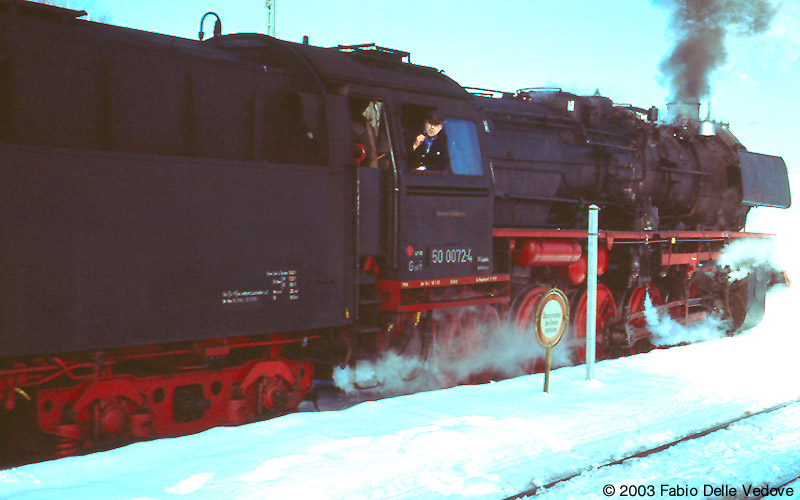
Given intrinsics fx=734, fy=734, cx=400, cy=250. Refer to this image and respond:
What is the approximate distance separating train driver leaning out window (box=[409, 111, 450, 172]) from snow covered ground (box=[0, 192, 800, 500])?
7.79ft

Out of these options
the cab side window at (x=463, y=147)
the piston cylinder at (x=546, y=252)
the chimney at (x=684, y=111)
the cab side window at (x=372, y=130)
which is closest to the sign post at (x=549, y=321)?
the piston cylinder at (x=546, y=252)

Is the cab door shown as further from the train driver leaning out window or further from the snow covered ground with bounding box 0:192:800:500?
the snow covered ground with bounding box 0:192:800:500

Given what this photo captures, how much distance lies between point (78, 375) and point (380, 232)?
2.98 m

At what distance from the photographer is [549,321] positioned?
8.08 meters

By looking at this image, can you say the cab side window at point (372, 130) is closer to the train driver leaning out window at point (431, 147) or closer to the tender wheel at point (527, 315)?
the train driver leaning out window at point (431, 147)

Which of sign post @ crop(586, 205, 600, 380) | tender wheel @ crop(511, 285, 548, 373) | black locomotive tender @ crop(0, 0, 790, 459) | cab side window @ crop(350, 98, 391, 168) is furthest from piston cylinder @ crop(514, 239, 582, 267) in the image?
cab side window @ crop(350, 98, 391, 168)

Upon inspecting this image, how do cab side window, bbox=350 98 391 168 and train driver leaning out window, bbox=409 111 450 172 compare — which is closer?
cab side window, bbox=350 98 391 168

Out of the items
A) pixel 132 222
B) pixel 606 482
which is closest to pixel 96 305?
pixel 132 222

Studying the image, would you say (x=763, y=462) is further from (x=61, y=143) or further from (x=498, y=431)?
(x=61, y=143)

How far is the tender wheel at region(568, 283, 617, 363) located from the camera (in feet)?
34.3

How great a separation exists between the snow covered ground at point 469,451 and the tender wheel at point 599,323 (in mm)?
1991

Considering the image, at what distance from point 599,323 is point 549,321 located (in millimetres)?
3304

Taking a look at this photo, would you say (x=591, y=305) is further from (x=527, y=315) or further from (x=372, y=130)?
(x=372, y=130)

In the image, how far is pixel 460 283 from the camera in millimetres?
7883
